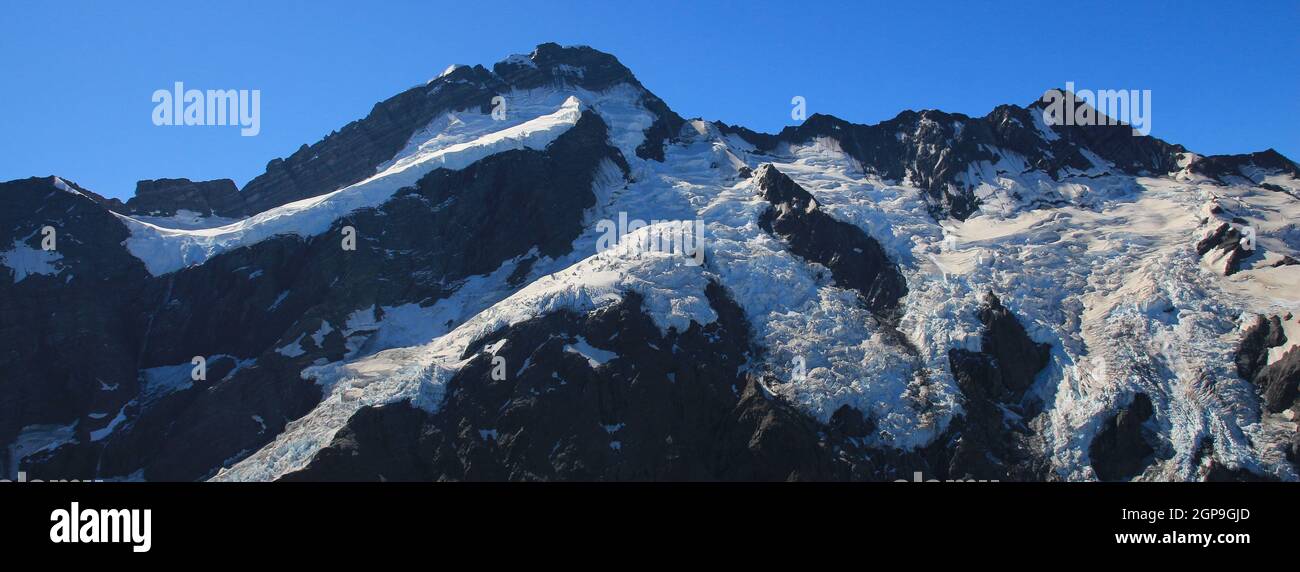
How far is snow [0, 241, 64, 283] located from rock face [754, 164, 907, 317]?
69.6 m

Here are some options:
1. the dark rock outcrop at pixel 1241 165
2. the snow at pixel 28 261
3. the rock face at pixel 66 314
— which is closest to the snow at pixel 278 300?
the rock face at pixel 66 314

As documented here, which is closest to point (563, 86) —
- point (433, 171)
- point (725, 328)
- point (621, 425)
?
point (433, 171)

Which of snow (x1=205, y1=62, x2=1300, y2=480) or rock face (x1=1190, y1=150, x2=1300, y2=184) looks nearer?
snow (x1=205, y1=62, x2=1300, y2=480)

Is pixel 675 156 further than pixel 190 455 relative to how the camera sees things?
Yes

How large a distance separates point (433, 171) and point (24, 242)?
40302 mm

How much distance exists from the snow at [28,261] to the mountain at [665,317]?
25 centimetres

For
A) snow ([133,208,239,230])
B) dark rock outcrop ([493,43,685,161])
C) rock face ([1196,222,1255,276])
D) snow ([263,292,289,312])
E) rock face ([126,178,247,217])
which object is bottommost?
snow ([263,292,289,312])

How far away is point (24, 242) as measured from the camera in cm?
9781

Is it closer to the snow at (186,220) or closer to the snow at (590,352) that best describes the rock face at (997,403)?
the snow at (590,352)

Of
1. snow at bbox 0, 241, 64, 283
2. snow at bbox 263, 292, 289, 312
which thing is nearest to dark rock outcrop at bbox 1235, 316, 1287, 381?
snow at bbox 263, 292, 289, 312

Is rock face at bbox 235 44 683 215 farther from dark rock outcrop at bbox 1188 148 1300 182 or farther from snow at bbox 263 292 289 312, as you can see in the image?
dark rock outcrop at bbox 1188 148 1300 182

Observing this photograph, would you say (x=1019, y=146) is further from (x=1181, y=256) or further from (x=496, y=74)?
(x=496, y=74)

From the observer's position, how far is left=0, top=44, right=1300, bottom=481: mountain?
7438cm
